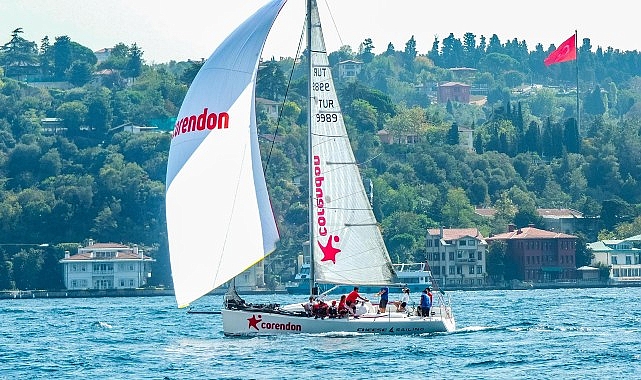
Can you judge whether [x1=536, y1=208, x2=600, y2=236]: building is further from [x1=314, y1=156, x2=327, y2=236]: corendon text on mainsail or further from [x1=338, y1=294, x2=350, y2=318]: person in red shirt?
[x1=338, y1=294, x2=350, y2=318]: person in red shirt

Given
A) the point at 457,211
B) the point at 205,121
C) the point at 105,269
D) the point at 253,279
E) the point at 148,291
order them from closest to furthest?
the point at 205,121 → the point at 148,291 → the point at 253,279 → the point at 105,269 → the point at 457,211

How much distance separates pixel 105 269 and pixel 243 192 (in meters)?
84.5

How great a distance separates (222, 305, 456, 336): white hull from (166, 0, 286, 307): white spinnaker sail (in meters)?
1.47

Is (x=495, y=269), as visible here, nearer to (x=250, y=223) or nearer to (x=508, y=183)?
(x=508, y=183)

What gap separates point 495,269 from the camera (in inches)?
4938

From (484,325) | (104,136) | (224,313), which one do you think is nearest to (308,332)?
(224,313)

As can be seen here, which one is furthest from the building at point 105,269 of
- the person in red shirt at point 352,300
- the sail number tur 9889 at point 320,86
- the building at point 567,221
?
the person in red shirt at point 352,300

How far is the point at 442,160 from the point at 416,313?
109 meters

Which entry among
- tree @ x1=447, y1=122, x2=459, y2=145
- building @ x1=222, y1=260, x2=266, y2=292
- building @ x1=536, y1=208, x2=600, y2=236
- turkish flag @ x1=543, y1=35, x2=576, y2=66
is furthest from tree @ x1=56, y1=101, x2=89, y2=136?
turkish flag @ x1=543, y1=35, x2=576, y2=66

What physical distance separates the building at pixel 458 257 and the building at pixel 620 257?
8.84 metres

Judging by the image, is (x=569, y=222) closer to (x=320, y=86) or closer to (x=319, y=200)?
(x=319, y=200)

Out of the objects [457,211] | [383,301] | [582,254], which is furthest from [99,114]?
[383,301]

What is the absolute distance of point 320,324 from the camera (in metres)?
43.4

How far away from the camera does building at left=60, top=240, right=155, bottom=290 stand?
125 metres
